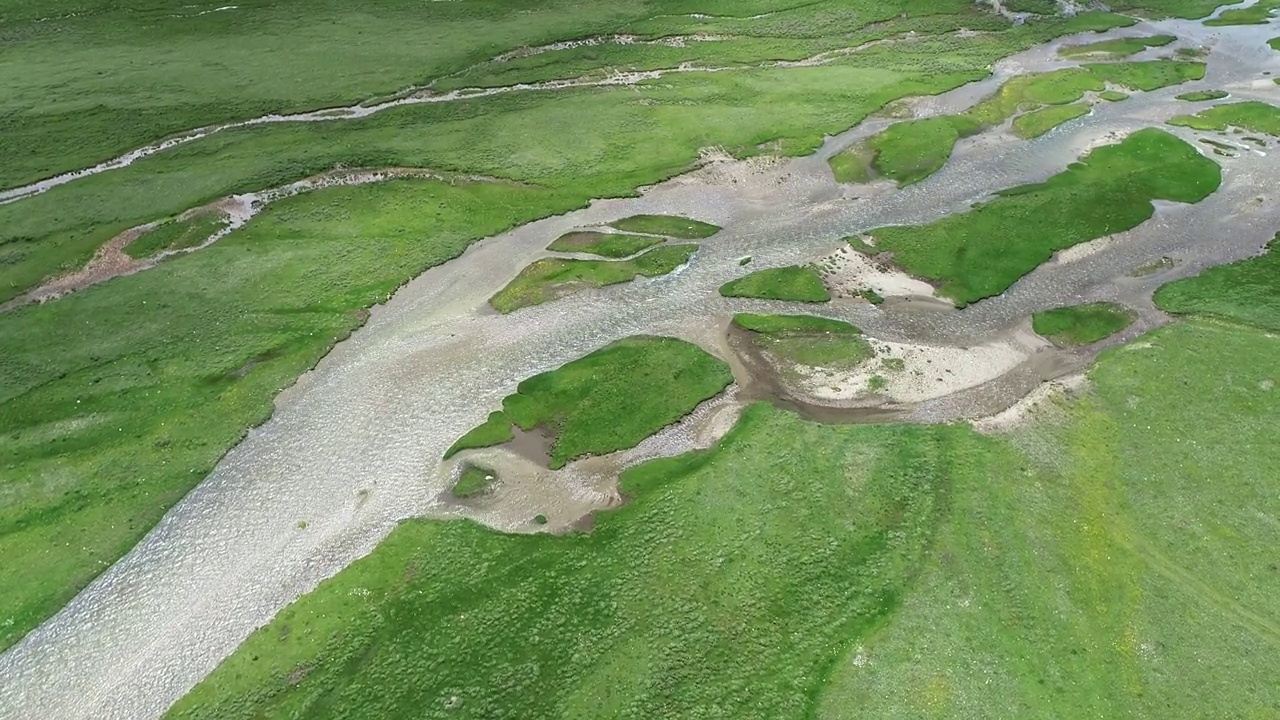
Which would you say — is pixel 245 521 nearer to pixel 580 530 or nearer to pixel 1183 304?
pixel 580 530

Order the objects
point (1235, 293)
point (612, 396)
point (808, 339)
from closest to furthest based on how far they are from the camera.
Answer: point (612, 396) < point (808, 339) < point (1235, 293)

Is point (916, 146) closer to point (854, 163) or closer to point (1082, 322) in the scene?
point (854, 163)

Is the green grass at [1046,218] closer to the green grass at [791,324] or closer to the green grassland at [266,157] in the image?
the green grass at [791,324]

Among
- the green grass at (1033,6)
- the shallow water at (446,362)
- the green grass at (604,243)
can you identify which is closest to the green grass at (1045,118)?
the shallow water at (446,362)

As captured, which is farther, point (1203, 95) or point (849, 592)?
point (1203, 95)

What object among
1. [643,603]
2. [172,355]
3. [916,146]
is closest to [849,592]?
[643,603]

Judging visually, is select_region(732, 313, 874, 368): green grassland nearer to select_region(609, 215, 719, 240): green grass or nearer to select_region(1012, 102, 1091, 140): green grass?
select_region(609, 215, 719, 240): green grass
